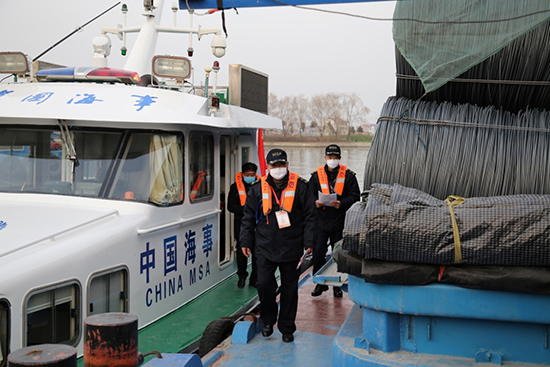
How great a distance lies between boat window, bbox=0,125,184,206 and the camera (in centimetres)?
575

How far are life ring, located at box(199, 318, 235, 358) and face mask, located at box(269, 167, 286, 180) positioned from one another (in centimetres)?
134

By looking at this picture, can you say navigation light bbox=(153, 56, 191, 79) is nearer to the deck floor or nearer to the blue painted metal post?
the deck floor

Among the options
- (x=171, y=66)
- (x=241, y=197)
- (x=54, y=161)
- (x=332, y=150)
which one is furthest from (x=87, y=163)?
(x=332, y=150)

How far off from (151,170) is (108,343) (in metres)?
Answer: 3.29

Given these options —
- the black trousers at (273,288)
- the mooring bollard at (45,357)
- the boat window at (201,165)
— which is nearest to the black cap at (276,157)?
the black trousers at (273,288)

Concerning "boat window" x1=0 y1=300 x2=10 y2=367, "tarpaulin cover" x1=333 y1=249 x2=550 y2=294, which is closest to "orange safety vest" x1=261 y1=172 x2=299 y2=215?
"tarpaulin cover" x1=333 y1=249 x2=550 y2=294

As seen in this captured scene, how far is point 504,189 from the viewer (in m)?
3.88

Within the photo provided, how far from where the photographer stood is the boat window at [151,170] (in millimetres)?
5793

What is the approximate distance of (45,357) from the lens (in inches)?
95.3

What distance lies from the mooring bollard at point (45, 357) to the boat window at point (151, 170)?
3286 mm

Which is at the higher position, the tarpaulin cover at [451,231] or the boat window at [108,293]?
the tarpaulin cover at [451,231]

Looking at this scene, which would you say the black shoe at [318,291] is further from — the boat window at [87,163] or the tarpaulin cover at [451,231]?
the tarpaulin cover at [451,231]

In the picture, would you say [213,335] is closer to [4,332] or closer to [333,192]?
[4,332]

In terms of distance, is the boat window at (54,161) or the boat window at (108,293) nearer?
the boat window at (108,293)
